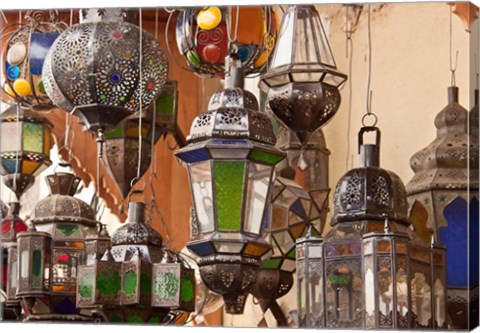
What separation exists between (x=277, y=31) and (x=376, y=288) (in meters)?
0.78

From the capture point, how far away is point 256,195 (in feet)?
11.1

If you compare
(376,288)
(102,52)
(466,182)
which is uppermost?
(102,52)

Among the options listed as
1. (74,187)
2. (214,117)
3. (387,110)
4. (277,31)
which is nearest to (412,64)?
(387,110)

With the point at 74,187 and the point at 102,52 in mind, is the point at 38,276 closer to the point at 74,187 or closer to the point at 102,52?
the point at 74,187

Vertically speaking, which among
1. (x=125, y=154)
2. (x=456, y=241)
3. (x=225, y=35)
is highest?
(x=225, y=35)

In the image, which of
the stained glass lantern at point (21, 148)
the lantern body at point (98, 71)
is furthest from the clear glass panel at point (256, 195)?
the stained glass lantern at point (21, 148)

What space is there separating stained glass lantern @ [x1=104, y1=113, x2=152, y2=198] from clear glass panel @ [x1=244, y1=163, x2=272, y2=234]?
0.92 m

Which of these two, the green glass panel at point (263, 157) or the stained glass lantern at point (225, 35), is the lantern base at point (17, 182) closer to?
the stained glass lantern at point (225, 35)

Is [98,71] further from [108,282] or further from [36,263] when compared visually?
[36,263]

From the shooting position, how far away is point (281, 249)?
13.4 ft

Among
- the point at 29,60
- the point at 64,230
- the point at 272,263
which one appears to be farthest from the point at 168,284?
the point at 29,60

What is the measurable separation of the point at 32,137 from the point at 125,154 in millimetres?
411

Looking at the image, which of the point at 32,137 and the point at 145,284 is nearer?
the point at 145,284

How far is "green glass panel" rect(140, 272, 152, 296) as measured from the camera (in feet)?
12.3
